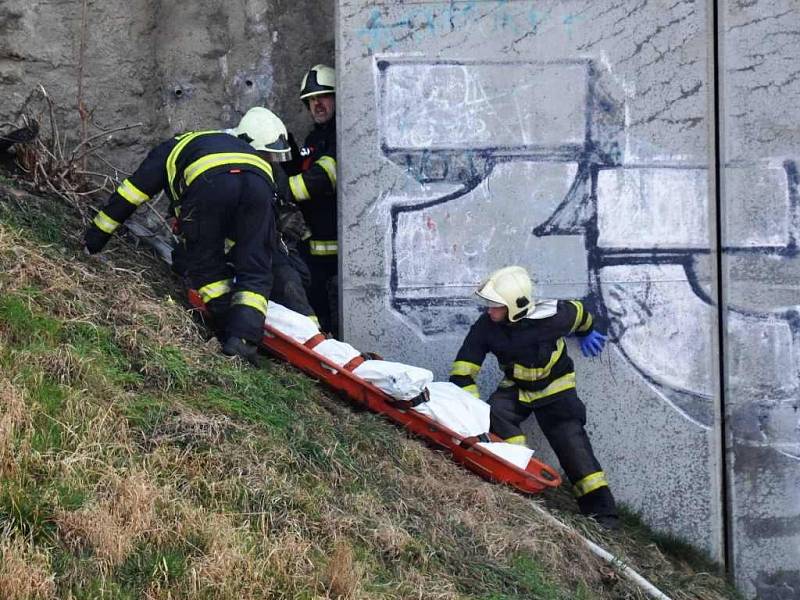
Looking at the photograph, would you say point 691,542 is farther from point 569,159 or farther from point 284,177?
point 284,177

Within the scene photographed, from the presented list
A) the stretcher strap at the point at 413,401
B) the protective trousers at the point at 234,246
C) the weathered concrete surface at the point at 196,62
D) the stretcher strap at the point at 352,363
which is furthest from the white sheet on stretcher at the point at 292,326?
the weathered concrete surface at the point at 196,62

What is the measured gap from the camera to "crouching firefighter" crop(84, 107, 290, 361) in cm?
591

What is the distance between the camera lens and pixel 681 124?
698 centimetres

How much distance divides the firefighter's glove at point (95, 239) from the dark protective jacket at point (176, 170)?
0.02 meters

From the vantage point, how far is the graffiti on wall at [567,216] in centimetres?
693

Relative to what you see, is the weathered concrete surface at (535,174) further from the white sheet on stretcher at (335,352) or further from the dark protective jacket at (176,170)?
the dark protective jacket at (176,170)

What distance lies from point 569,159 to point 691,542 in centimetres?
244

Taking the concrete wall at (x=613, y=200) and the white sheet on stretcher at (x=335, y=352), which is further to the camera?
the concrete wall at (x=613, y=200)

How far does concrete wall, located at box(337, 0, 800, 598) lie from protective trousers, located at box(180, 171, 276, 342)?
99cm

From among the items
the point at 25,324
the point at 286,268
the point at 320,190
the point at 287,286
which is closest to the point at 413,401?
the point at 287,286

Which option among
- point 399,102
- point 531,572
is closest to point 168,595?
point 531,572

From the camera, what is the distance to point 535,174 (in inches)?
274

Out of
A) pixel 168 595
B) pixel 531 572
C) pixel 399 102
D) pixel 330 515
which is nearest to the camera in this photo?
pixel 168 595

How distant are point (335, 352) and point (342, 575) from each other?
1.81 m
